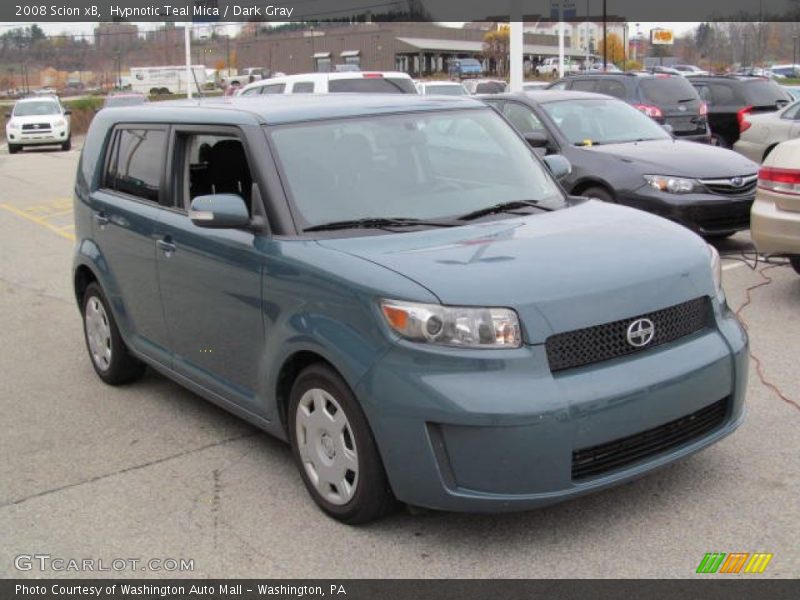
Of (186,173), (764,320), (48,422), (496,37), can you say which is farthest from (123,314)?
(496,37)

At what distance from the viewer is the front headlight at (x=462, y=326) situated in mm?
3535

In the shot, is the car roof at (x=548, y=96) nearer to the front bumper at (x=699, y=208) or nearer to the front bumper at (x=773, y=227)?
the front bumper at (x=699, y=208)

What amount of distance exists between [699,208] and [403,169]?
505cm

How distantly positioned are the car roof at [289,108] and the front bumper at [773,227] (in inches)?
112

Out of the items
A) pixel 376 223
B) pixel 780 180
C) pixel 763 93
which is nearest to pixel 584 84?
pixel 763 93

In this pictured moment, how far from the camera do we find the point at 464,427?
3459 mm

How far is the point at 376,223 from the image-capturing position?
4340mm

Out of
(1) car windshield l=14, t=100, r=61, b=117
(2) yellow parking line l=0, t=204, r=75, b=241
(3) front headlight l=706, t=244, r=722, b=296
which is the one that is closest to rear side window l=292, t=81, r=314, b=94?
(2) yellow parking line l=0, t=204, r=75, b=241

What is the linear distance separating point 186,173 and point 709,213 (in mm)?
5559

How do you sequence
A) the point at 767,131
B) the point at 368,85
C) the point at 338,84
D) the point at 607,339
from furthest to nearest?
the point at 368,85 → the point at 338,84 → the point at 767,131 → the point at 607,339

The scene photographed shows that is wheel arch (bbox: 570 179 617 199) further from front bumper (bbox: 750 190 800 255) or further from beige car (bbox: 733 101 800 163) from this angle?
beige car (bbox: 733 101 800 163)

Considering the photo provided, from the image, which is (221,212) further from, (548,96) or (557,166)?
(548,96)

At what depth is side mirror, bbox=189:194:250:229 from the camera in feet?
14.0

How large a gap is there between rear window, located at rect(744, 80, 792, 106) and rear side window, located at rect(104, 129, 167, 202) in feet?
49.7
